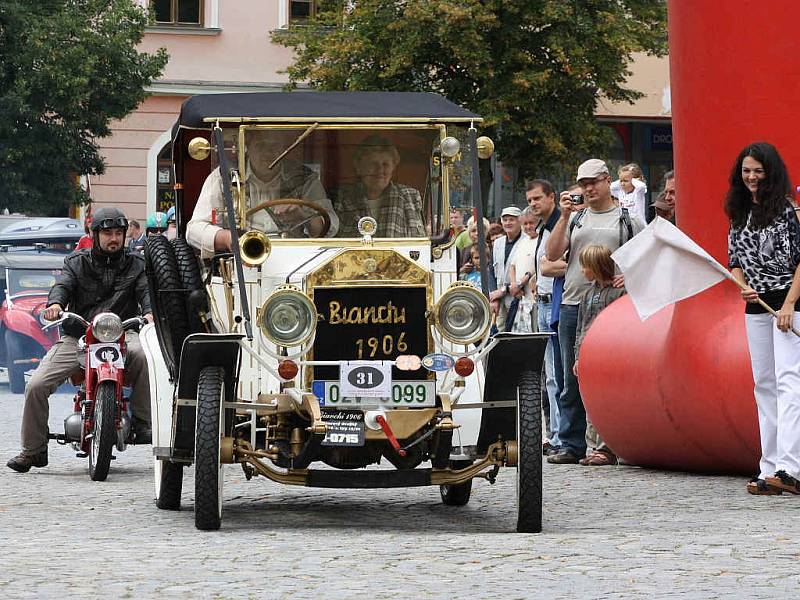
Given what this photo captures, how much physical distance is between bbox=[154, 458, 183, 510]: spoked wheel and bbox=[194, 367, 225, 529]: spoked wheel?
1.32 metres

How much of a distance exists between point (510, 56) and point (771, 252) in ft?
77.9

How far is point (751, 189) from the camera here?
10.4 m

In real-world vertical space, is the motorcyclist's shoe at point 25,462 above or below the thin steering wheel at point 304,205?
below

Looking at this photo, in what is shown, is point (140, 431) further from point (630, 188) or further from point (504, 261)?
point (630, 188)

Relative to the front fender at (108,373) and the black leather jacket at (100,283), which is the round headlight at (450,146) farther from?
the black leather jacket at (100,283)

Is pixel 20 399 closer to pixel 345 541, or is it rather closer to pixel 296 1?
pixel 345 541

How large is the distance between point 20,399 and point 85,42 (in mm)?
15367

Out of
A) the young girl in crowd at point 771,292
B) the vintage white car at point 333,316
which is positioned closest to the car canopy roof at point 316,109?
the vintage white car at point 333,316

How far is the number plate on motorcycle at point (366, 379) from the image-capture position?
29.1 ft

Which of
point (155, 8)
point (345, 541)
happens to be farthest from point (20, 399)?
point (155, 8)

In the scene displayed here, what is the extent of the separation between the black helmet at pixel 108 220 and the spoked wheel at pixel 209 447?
4330mm

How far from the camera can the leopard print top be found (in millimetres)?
10312

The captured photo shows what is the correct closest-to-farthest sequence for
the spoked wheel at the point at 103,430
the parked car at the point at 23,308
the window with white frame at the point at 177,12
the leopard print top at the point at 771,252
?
1. the leopard print top at the point at 771,252
2. the spoked wheel at the point at 103,430
3. the parked car at the point at 23,308
4. the window with white frame at the point at 177,12

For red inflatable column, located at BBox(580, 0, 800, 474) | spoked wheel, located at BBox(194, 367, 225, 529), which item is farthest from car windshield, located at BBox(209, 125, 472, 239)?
red inflatable column, located at BBox(580, 0, 800, 474)
